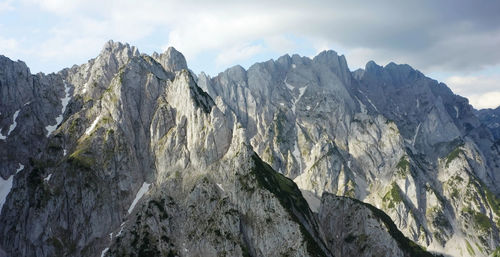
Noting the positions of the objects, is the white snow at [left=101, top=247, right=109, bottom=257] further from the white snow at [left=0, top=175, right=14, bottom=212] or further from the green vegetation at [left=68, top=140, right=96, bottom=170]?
the white snow at [left=0, top=175, right=14, bottom=212]

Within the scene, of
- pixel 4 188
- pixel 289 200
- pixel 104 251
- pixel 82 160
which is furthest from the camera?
pixel 82 160

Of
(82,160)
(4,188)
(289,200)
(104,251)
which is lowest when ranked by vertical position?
(104,251)

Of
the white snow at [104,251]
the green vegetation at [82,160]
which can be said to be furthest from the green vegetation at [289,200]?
the green vegetation at [82,160]

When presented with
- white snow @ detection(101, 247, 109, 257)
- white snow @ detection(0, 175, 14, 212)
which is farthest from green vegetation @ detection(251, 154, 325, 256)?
white snow @ detection(0, 175, 14, 212)

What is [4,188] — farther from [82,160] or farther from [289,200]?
[289,200]

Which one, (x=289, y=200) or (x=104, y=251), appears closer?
(x=104, y=251)

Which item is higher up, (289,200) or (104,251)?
(289,200)

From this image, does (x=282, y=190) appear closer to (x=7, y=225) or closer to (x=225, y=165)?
(x=225, y=165)

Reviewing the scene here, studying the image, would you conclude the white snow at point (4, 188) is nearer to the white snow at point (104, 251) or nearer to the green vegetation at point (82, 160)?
the green vegetation at point (82, 160)

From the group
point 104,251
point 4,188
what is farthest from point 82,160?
point 104,251

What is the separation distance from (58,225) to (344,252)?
445ft

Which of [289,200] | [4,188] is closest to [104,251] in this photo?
[4,188]

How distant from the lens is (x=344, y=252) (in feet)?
641

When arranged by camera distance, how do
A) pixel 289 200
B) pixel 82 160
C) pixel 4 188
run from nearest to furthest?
pixel 289 200
pixel 4 188
pixel 82 160
